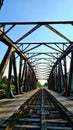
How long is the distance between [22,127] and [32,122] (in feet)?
3.23

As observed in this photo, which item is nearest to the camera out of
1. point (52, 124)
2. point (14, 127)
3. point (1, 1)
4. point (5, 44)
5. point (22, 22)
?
point (14, 127)

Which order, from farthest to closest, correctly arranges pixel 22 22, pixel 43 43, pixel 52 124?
pixel 43 43
pixel 22 22
pixel 52 124

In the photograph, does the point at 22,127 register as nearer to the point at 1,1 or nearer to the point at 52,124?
the point at 52,124

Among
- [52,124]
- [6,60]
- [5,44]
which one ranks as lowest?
[52,124]

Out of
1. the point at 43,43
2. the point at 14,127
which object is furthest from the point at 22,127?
the point at 43,43

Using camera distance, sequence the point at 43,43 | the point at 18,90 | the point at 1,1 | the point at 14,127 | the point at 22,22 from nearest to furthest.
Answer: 1. the point at 14,127
2. the point at 1,1
3. the point at 22,22
4. the point at 43,43
5. the point at 18,90

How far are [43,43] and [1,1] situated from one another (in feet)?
41.7

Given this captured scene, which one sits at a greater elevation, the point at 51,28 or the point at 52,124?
the point at 51,28

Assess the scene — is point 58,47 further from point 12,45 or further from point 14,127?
point 14,127

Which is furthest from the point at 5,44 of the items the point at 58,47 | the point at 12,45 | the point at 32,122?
the point at 32,122

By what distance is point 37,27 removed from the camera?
16156 mm

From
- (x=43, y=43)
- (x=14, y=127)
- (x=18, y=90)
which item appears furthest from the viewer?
(x=18, y=90)

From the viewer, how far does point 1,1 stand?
8039mm

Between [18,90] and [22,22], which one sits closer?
[22,22]
